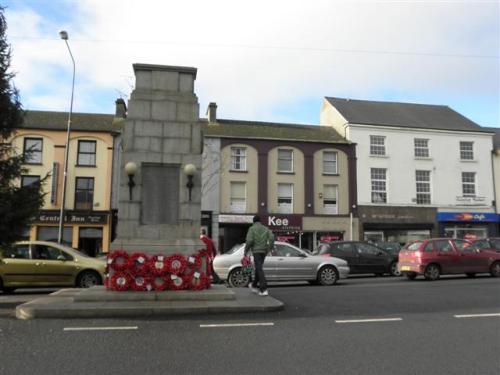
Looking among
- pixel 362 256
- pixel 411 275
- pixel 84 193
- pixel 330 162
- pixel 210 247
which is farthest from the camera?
pixel 330 162

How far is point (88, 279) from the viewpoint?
13.8 metres

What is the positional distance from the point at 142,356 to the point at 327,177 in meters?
29.4

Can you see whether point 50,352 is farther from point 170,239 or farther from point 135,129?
point 135,129

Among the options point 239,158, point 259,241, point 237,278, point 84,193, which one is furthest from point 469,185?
point 259,241

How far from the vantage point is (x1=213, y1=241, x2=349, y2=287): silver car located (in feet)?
48.0

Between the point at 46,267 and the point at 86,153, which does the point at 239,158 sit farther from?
the point at 46,267

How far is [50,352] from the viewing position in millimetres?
5707

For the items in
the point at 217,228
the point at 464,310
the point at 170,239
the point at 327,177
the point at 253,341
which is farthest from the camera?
the point at 327,177

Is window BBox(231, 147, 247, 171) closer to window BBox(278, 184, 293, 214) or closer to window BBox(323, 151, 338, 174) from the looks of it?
window BBox(278, 184, 293, 214)

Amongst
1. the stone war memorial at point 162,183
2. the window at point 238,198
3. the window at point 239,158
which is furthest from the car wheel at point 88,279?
the window at point 239,158

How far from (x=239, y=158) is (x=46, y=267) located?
68.4ft

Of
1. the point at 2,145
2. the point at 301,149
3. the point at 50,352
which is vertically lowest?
the point at 50,352

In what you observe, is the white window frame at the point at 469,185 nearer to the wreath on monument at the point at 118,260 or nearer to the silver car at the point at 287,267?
the silver car at the point at 287,267

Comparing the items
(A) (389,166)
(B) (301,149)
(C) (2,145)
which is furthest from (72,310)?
(A) (389,166)
